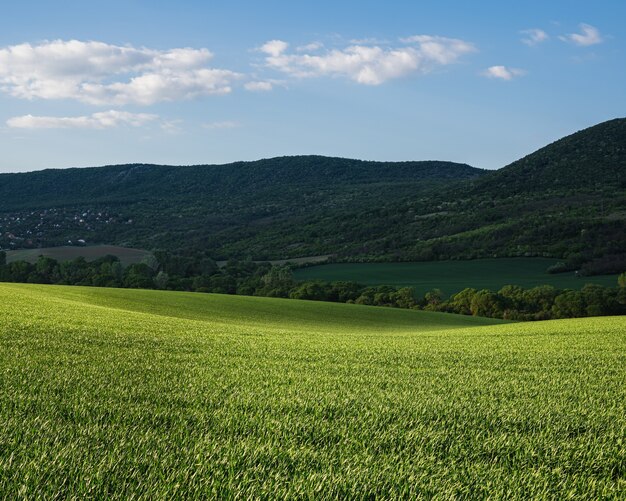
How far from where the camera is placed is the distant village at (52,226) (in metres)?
121

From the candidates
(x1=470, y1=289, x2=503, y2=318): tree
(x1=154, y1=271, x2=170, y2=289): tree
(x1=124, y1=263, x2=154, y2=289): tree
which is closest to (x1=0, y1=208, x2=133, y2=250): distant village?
(x1=124, y1=263, x2=154, y2=289): tree

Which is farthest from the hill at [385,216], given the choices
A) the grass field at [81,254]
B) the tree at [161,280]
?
the tree at [161,280]

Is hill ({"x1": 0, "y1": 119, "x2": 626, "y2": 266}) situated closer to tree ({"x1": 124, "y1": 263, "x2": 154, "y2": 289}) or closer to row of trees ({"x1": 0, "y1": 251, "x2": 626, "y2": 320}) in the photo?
row of trees ({"x1": 0, "y1": 251, "x2": 626, "y2": 320})

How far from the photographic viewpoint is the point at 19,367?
8344 mm

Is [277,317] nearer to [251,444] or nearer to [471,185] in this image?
[251,444]

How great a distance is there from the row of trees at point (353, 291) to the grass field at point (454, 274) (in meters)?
6.50

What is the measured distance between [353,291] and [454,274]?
93.7 ft

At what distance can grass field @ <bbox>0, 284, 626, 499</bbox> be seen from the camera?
438 cm

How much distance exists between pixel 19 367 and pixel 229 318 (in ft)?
96.0

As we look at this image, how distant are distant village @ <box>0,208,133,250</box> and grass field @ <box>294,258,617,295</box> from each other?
58267 millimetres

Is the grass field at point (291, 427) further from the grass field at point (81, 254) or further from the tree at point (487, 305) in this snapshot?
the grass field at point (81, 254)

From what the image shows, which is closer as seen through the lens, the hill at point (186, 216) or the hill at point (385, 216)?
the hill at point (385, 216)

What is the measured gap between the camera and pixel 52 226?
141 m

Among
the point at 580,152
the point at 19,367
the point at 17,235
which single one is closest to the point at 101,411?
the point at 19,367
